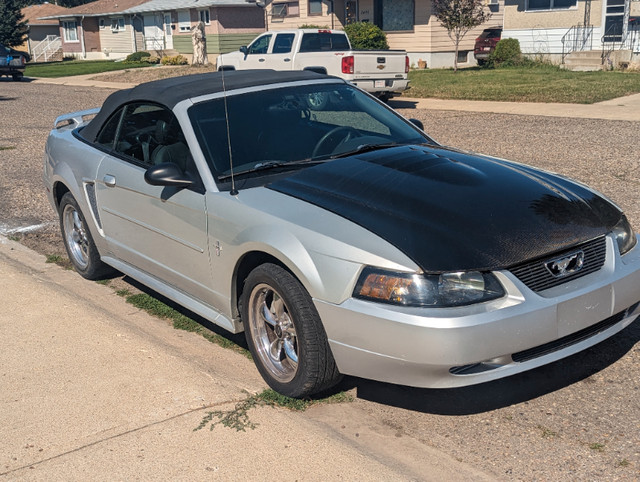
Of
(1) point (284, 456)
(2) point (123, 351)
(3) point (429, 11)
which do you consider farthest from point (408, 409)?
(3) point (429, 11)

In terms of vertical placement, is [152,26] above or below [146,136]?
above

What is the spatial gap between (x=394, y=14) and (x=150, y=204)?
30.3 meters

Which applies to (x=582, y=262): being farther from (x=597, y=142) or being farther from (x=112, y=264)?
(x=597, y=142)

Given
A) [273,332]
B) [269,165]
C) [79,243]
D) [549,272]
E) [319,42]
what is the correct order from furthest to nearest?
[319,42] → [79,243] → [269,165] → [273,332] → [549,272]

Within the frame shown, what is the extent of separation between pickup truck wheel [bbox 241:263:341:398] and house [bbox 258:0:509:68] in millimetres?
29240

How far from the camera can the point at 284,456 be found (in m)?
3.56

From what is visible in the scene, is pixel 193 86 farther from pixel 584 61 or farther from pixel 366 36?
pixel 366 36

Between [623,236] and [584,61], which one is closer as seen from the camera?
[623,236]

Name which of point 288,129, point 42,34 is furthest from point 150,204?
point 42,34

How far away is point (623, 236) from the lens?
4215 mm

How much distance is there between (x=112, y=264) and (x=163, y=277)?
0.83m

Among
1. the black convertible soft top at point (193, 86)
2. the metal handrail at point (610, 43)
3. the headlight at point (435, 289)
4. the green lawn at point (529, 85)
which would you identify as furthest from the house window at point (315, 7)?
the headlight at point (435, 289)

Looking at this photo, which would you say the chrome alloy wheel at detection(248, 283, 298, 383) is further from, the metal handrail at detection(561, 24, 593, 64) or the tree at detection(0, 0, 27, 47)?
the tree at detection(0, 0, 27, 47)

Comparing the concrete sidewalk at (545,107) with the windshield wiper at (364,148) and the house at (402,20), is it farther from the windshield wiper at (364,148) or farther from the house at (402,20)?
the house at (402,20)
